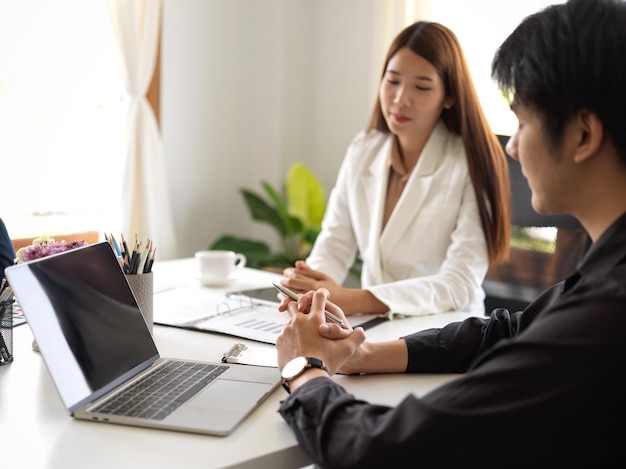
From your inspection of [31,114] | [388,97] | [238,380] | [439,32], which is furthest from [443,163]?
Result: [31,114]

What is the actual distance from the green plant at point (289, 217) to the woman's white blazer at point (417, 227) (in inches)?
45.2

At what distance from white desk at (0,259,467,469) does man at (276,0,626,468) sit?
5cm

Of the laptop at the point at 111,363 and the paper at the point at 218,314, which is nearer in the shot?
the laptop at the point at 111,363

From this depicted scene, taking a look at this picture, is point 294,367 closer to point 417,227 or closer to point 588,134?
point 588,134

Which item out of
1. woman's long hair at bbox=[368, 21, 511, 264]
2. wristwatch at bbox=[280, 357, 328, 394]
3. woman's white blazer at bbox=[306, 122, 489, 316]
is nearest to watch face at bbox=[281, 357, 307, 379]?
wristwatch at bbox=[280, 357, 328, 394]

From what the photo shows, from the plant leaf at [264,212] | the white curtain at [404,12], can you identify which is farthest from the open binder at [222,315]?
the white curtain at [404,12]

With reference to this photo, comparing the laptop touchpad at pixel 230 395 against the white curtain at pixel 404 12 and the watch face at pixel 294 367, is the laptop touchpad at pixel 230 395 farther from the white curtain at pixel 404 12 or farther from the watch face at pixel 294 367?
the white curtain at pixel 404 12

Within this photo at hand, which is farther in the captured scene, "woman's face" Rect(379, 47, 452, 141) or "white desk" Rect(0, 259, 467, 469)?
"woman's face" Rect(379, 47, 452, 141)

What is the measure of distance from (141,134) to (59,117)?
371 millimetres

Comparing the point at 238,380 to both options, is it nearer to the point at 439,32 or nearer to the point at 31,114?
the point at 439,32

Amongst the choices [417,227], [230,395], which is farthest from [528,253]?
[230,395]

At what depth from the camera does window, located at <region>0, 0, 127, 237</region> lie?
2.78 metres

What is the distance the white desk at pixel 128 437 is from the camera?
0.80 meters

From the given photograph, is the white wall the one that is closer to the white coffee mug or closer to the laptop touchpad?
the white coffee mug
